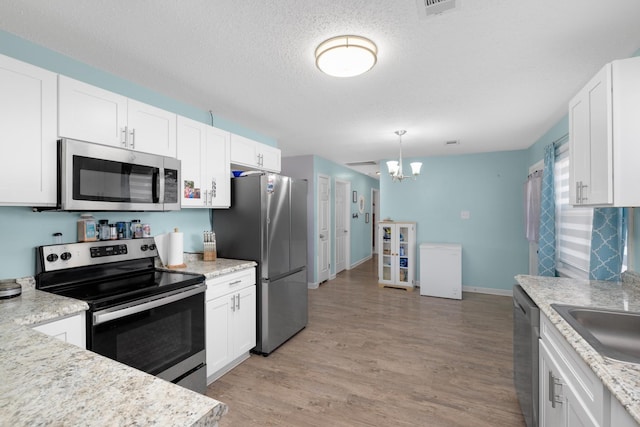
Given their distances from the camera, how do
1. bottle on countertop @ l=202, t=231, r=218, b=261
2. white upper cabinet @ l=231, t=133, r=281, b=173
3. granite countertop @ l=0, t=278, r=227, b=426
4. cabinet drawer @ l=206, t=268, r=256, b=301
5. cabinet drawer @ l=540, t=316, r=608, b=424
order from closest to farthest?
1. granite countertop @ l=0, t=278, r=227, b=426
2. cabinet drawer @ l=540, t=316, r=608, b=424
3. cabinet drawer @ l=206, t=268, r=256, b=301
4. bottle on countertop @ l=202, t=231, r=218, b=261
5. white upper cabinet @ l=231, t=133, r=281, b=173

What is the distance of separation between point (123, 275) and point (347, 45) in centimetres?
221

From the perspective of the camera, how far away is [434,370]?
2.57 m

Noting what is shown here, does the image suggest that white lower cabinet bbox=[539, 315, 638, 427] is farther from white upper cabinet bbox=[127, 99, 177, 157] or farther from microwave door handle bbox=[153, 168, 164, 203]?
white upper cabinet bbox=[127, 99, 177, 157]

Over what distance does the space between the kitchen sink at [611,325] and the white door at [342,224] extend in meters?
4.96

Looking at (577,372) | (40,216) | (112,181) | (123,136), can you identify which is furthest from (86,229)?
(577,372)

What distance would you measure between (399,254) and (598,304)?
12.2 feet

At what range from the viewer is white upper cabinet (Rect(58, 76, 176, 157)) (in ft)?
5.69

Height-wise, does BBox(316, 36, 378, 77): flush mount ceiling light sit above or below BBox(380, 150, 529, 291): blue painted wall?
above

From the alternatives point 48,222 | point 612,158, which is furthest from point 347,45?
point 48,222

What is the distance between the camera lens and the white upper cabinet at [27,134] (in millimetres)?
1506

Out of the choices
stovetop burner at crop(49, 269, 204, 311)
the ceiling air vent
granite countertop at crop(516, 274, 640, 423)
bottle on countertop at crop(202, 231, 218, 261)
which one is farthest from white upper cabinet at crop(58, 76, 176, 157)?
granite countertop at crop(516, 274, 640, 423)

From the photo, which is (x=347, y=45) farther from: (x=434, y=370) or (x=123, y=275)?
(x=434, y=370)

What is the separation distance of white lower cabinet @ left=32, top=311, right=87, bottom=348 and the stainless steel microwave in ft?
2.06

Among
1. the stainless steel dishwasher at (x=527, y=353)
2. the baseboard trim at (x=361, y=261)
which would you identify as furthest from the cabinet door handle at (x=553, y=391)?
the baseboard trim at (x=361, y=261)
